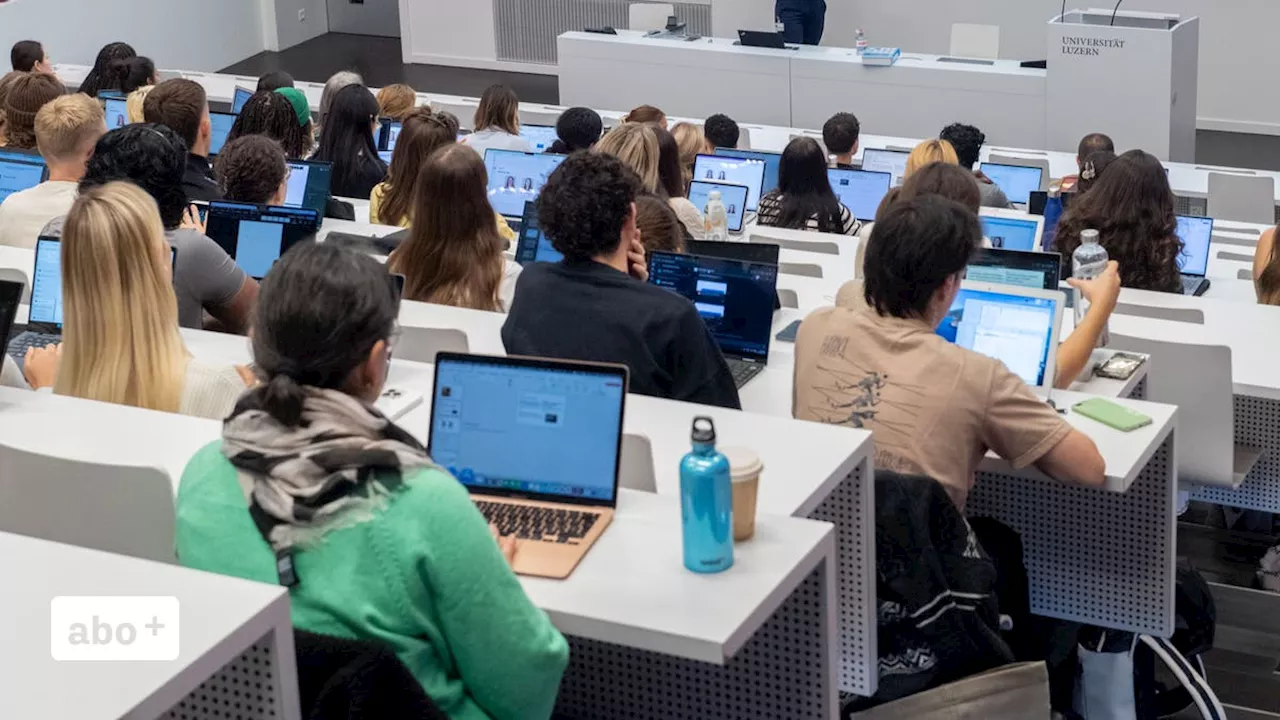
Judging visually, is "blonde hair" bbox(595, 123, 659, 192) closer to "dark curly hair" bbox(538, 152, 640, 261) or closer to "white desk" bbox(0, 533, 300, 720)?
"dark curly hair" bbox(538, 152, 640, 261)

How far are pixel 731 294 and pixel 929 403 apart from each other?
3.56 feet

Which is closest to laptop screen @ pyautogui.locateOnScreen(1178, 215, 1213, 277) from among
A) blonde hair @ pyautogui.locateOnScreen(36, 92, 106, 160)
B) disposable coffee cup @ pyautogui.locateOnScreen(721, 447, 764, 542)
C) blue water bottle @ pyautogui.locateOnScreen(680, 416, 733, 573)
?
blonde hair @ pyautogui.locateOnScreen(36, 92, 106, 160)

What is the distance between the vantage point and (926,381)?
300 centimetres

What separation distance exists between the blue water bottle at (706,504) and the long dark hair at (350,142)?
4.80m

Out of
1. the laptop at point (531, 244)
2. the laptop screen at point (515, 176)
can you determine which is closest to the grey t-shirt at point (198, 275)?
the laptop at point (531, 244)

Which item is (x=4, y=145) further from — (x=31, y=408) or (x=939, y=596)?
(x=939, y=596)

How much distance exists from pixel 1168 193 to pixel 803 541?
3.01 m

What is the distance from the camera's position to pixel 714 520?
2.25 meters

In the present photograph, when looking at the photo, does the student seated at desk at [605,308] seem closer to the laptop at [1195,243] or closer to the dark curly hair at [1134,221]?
the dark curly hair at [1134,221]

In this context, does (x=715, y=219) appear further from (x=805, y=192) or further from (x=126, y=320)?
(x=126, y=320)

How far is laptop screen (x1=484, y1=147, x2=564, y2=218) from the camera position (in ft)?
21.8

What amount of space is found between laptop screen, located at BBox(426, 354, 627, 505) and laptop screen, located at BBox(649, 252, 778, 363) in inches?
57.1

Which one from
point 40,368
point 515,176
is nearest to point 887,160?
point 515,176

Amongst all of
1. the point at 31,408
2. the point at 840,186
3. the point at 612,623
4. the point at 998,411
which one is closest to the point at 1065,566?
the point at 998,411
